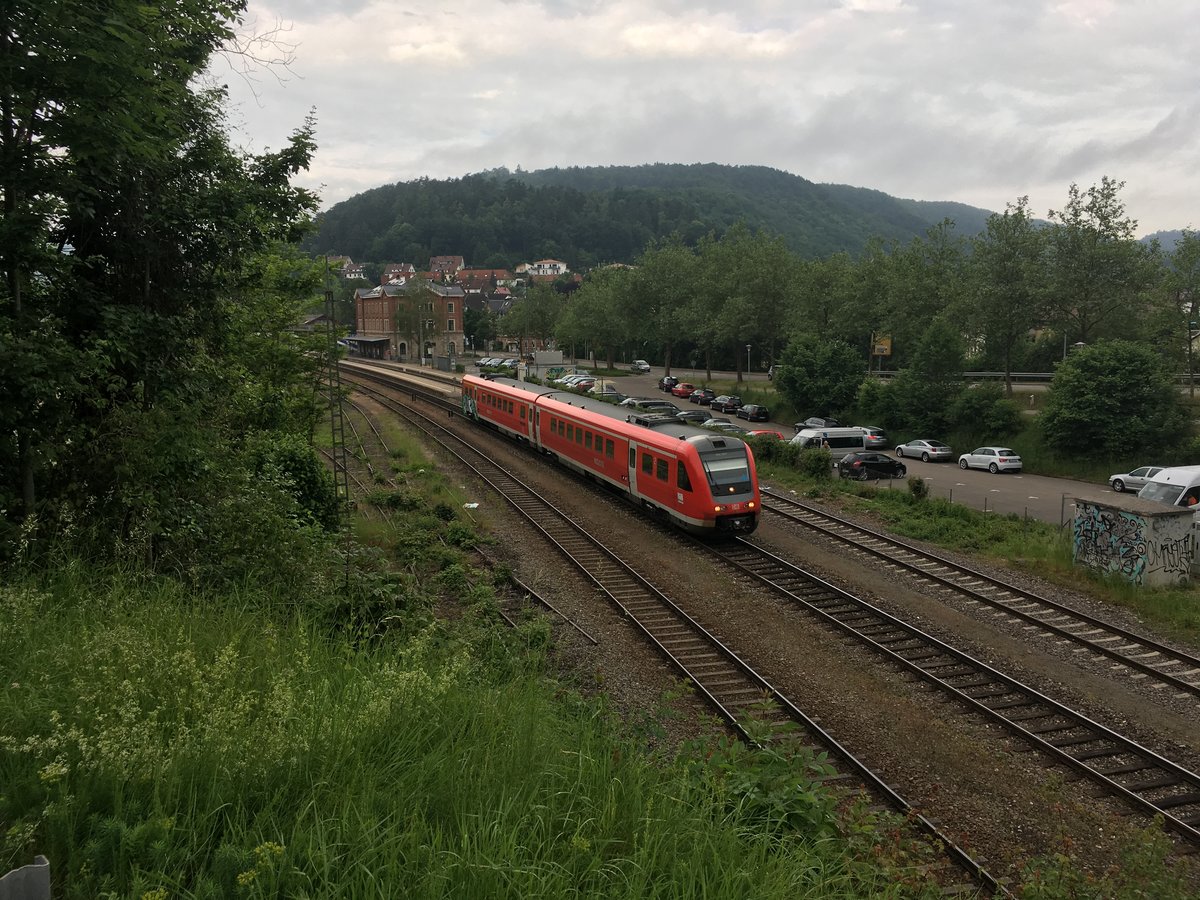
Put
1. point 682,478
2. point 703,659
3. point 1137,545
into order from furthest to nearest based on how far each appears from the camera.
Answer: point 682,478 → point 1137,545 → point 703,659

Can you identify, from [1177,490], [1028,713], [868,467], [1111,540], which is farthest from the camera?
[868,467]

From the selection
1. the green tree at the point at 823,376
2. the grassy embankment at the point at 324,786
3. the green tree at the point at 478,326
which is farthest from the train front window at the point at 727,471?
the green tree at the point at 478,326

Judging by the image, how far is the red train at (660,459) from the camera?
18.9m

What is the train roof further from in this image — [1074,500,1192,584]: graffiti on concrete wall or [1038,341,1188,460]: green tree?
[1038,341,1188,460]: green tree

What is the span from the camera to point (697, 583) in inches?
658

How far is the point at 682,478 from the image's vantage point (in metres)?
19.4

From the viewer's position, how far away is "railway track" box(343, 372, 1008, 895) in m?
8.76

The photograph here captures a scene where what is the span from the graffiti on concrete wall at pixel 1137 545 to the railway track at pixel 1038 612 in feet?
7.13

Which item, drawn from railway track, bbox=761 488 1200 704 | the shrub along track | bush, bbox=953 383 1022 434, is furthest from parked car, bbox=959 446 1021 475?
the shrub along track

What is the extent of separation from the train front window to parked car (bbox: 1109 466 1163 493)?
19.8 meters

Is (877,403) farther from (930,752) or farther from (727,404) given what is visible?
(930,752)

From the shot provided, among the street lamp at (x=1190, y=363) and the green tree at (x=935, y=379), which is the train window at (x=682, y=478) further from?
the street lamp at (x=1190, y=363)

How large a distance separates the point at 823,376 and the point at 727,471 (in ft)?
96.0

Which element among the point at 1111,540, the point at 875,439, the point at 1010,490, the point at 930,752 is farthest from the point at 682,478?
the point at 875,439
